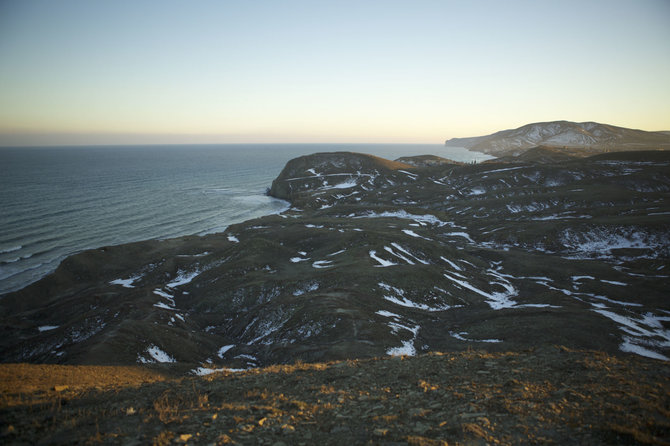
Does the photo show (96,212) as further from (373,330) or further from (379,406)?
(379,406)

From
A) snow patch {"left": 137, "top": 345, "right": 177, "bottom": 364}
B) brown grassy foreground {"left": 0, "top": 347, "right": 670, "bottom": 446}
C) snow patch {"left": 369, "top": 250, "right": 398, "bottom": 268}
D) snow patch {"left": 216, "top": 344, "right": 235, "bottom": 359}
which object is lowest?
snow patch {"left": 216, "top": 344, "right": 235, "bottom": 359}

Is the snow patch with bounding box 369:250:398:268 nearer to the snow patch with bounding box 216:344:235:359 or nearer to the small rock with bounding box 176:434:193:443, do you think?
the snow patch with bounding box 216:344:235:359

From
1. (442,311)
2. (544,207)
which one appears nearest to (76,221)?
(442,311)

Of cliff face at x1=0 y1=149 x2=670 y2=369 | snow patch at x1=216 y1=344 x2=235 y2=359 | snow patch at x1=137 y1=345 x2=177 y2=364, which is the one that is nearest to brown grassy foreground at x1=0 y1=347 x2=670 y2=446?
cliff face at x1=0 y1=149 x2=670 y2=369

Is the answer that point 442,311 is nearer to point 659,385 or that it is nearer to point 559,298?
point 559,298

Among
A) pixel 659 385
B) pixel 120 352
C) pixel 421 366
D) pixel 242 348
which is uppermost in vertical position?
pixel 659 385

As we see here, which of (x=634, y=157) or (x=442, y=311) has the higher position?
(x=634, y=157)
